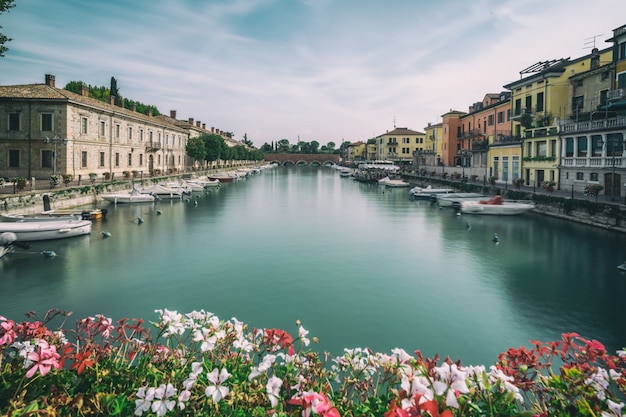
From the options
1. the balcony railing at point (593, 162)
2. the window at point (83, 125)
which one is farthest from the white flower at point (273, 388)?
the window at point (83, 125)

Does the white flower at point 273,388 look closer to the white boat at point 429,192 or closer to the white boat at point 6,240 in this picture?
the white boat at point 6,240

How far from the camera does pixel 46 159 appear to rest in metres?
36.8

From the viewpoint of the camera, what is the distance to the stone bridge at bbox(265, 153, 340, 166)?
6865 inches

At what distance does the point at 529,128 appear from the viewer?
3850cm

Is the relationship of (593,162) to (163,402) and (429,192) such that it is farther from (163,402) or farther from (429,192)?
(163,402)

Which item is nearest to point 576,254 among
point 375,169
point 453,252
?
point 453,252

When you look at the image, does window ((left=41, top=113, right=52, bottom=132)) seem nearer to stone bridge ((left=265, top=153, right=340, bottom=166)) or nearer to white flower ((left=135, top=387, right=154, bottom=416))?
white flower ((left=135, top=387, right=154, bottom=416))

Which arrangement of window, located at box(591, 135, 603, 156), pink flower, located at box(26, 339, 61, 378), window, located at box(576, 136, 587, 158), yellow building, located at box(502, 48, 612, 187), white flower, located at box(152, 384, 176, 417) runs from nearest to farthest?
white flower, located at box(152, 384, 176, 417) → pink flower, located at box(26, 339, 61, 378) → window, located at box(591, 135, 603, 156) → window, located at box(576, 136, 587, 158) → yellow building, located at box(502, 48, 612, 187)

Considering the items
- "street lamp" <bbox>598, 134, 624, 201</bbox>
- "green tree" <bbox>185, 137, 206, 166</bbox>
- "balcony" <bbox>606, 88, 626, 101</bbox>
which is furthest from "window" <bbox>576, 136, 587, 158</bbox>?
"green tree" <bbox>185, 137, 206, 166</bbox>

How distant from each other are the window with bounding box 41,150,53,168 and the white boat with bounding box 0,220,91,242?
1983 cm

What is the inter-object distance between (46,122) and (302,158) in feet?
463

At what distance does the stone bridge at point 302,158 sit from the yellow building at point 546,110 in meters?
136

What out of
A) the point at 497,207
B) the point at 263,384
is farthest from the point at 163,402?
the point at 497,207

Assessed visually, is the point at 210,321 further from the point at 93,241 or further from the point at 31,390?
the point at 93,241
